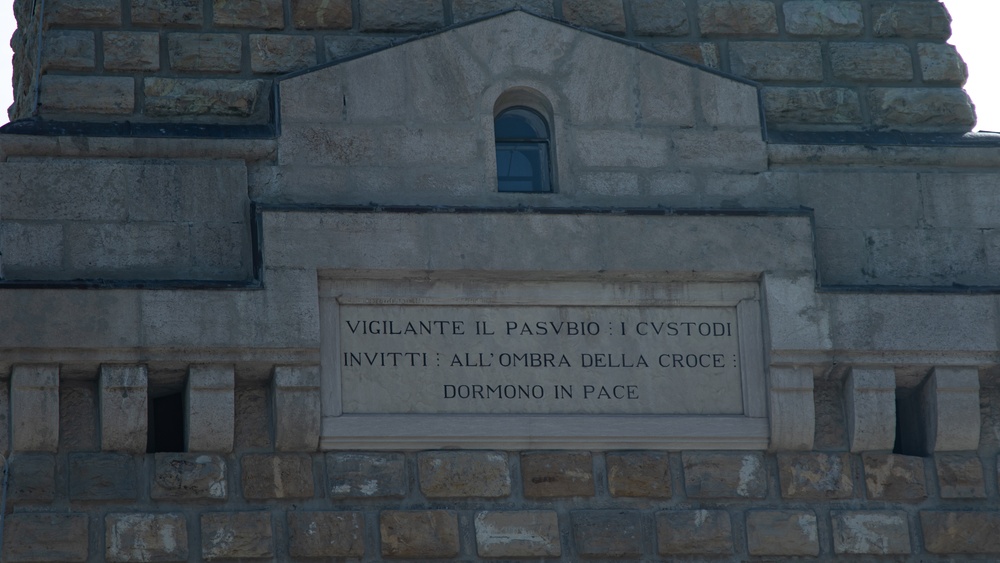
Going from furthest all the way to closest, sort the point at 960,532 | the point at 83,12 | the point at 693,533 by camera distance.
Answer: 1. the point at 83,12
2. the point at 960,532
3. the point at 693,533

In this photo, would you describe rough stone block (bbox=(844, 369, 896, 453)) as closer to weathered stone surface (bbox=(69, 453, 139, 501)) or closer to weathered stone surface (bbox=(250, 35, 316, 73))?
weathered stone surface (bbox=(250, 35, 316, 73))

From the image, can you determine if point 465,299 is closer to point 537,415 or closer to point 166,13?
point 537,415

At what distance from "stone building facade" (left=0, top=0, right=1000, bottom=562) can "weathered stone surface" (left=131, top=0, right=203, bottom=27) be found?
0.05 ft

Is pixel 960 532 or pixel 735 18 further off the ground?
pixel 735 18

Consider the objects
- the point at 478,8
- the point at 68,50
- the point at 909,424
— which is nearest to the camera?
the point at 68,50

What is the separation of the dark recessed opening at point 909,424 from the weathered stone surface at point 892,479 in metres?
0.22

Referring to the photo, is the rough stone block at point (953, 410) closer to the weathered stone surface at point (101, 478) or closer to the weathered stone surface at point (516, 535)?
the weathered stone surface at point (516, 535)

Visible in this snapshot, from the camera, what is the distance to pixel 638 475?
44.4ft

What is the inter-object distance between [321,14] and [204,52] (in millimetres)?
813

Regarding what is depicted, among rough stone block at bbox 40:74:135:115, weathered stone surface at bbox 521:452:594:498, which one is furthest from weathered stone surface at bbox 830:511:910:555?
rough stone block at bbox 40:74:135:115

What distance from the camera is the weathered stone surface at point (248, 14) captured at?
14266 mm

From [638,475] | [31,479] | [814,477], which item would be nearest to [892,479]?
[814,477]

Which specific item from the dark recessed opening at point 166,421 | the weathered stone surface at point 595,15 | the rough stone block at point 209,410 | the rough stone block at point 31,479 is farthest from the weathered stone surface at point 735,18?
the rough stone block at point 31,479

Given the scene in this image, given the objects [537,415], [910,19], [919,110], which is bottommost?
[537,415]
